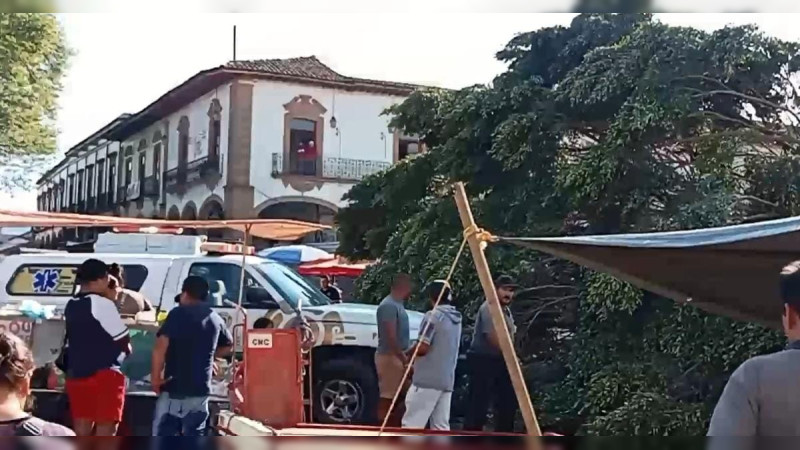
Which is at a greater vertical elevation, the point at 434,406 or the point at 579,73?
the point at 579,73

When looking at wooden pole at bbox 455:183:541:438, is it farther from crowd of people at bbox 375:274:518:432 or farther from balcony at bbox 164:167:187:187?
balcony at bbox 164:167:187:187

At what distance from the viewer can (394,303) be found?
8.88m

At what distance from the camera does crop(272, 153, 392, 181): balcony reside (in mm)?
29672

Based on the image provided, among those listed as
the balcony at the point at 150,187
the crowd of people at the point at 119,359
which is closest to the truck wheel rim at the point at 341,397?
the crowd of people at the point at 119,359

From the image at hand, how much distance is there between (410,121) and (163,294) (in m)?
6.16

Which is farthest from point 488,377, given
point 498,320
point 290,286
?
point 498,320

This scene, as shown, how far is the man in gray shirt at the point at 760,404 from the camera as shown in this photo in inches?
132

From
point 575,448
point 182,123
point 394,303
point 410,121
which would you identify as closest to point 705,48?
point 394,303

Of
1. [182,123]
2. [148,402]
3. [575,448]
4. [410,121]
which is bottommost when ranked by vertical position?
[148,402]

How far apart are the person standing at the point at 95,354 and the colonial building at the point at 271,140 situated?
70.3 feet

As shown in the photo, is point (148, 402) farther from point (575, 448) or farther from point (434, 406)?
point (575, 448)

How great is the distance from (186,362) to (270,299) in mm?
3750

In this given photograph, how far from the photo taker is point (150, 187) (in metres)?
33.3

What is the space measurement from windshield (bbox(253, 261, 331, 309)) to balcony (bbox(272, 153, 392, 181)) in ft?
60.7
